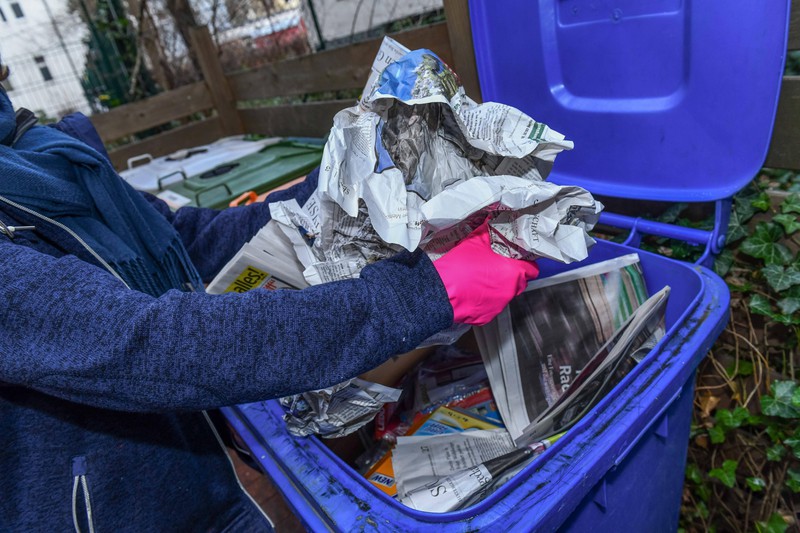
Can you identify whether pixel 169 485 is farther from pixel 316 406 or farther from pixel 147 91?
pixel 147 91

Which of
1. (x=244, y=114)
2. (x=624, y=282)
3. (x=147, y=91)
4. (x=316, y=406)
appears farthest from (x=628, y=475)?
(x=147, y=91)

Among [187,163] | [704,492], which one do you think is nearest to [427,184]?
[704,492]

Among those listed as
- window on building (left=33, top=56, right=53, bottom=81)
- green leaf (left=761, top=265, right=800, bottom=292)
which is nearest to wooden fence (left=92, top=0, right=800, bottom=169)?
green leaf (left=761, top=265, right=800, bottom=292)

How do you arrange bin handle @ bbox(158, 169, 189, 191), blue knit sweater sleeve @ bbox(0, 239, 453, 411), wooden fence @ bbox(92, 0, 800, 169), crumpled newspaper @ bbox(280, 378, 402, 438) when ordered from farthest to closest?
bin handle @ bbox(158, 169, 189, 191) < wooden fence @ bbox(92, 0, 800, 169) < crumpled newspaper @ bbox(280, 378, 402, 438) < blue knit sweater sleeve @ bbox(0, 239, 453, 411)

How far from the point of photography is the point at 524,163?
76cm

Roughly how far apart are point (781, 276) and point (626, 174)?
0.39m

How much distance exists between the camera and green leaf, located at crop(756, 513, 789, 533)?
112 cm

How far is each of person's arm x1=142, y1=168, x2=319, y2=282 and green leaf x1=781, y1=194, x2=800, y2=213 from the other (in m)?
0.99

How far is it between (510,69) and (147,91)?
524 cm

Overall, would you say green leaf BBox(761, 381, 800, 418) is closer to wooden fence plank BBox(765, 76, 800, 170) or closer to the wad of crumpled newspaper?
wooden fence plank BBox(765, 76, 800, 170)

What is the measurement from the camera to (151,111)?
9.56 feet

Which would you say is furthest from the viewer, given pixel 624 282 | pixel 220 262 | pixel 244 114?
pixel 244 114

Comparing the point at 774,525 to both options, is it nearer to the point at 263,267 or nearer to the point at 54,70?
the point at 263,267

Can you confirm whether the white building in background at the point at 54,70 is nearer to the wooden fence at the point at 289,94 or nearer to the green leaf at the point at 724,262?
the wooden fence at the point at 289,94
